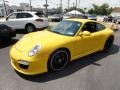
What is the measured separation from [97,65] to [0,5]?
63607mm

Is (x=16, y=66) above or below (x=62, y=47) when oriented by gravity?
below

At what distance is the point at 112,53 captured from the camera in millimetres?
6598

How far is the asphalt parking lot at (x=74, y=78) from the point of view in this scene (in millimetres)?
4000

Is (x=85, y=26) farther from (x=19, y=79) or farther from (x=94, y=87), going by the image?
(x=19, y=79)

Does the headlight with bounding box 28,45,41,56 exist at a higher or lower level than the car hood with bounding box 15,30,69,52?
lower

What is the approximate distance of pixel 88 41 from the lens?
18.1ft

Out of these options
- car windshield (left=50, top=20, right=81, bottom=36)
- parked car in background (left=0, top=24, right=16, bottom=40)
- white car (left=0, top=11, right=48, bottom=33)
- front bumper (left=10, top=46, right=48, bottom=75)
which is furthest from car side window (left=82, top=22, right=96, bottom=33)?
white car (left=0, top=11, right=48, bottom=33)

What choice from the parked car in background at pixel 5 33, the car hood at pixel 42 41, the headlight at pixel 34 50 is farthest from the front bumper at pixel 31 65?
the parked car in background at pixel 5 33

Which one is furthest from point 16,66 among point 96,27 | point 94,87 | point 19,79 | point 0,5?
point 0,5

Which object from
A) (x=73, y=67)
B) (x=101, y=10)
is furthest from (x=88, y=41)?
(x=101, y=10)

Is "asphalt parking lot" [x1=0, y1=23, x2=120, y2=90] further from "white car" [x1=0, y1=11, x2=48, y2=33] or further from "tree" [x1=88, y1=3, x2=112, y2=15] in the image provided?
"tree" [x1=88, y1=3, x2=112, y2=15]

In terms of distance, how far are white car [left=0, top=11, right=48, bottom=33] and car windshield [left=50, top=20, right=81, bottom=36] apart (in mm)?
5620

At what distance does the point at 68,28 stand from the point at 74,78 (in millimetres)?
1682

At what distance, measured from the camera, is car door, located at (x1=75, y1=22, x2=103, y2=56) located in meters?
5.20
